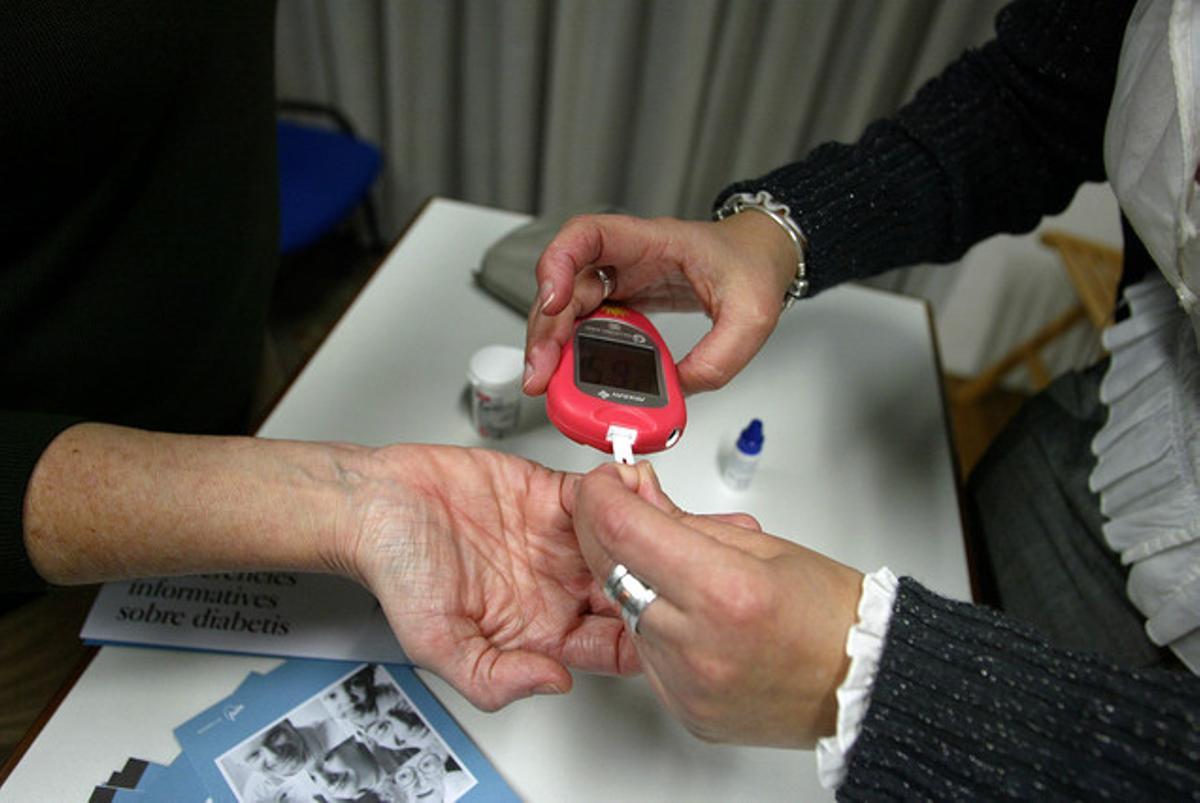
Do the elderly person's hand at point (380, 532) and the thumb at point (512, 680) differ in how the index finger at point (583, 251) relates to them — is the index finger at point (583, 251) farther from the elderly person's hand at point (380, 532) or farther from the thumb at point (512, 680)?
the thumb at point (512, 680)

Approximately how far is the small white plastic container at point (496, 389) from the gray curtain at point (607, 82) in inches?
47.7

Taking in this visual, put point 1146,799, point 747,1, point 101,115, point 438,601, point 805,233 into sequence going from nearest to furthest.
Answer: point 1146,799, point 438,601, point 101,115, point 805,233, point 747,1

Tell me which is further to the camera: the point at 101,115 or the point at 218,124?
the point at 218,124

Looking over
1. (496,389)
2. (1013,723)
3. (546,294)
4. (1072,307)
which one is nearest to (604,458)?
(496,389)

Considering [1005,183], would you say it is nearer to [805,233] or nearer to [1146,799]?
[805,233]

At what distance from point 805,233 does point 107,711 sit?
846 mm

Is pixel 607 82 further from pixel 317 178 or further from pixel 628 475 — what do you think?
pixel 628 475

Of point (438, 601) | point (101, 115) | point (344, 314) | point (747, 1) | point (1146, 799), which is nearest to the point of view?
A: point (1146, 799)

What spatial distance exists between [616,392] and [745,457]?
0.73 ft

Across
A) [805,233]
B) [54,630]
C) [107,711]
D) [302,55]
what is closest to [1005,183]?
[805,233]

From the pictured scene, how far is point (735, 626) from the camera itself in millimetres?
444

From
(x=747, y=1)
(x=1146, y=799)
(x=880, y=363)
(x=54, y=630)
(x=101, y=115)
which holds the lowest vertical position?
(x=54, y=630)

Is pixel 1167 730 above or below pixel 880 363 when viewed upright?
above

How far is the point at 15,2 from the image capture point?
0.62 m
